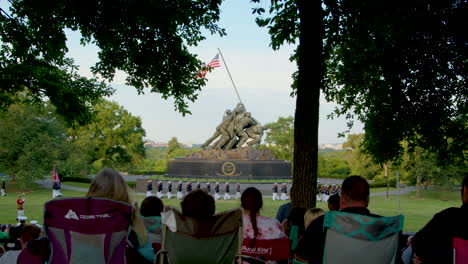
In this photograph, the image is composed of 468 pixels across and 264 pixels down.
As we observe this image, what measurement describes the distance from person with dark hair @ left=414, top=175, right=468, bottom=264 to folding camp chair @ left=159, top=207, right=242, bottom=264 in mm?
1602

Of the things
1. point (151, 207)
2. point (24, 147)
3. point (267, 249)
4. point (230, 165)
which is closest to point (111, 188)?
point (151, 207)

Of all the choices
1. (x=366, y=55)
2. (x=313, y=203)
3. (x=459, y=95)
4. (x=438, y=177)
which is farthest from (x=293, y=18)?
(x=438, y=177)

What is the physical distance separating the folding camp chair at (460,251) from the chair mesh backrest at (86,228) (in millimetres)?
2631

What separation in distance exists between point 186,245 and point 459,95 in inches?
370

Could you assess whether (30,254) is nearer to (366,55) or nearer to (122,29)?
(122,29)

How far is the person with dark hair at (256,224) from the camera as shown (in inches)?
168

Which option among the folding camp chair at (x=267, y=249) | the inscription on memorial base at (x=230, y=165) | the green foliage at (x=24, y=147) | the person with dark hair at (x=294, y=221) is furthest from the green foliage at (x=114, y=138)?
the folding camp chair at (x=267, y=249)

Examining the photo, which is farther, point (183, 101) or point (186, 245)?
point (183, 101)

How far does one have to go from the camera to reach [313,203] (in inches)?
283

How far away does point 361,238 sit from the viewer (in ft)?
11.7

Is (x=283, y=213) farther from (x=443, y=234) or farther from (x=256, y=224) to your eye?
(x=443, y=234)

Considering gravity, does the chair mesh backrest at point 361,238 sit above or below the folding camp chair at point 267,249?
above

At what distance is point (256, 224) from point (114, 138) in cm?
5136

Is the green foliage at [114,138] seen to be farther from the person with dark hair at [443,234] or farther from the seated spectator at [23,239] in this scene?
the person with dark hair at [443,234]
